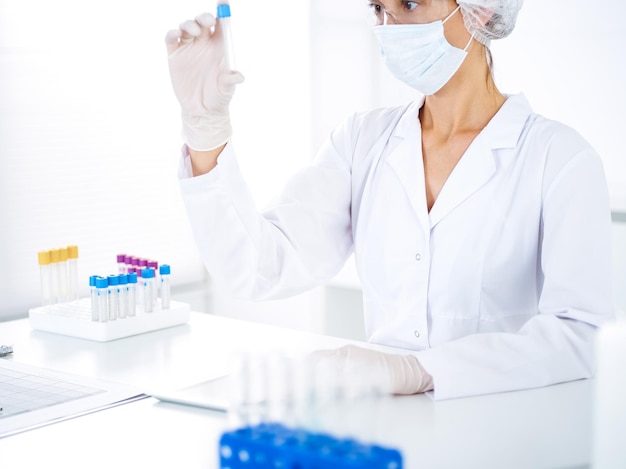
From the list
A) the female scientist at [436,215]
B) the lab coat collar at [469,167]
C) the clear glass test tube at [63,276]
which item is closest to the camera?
the female scientist at [436,215]

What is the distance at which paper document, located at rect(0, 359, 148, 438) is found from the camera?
5.01 feet

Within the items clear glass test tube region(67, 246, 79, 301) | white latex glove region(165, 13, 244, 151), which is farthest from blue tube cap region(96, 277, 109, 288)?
white latex glove region(165, 13, 244, 151)

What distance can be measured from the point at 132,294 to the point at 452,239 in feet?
2.74

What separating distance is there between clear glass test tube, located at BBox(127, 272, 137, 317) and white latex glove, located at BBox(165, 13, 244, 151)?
1.81 feet

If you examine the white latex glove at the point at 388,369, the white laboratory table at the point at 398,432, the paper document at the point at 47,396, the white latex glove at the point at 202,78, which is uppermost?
the white latex glove at the point at 202,78

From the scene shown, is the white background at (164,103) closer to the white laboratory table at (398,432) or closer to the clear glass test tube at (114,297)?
the clear glass test tube at (114,297)

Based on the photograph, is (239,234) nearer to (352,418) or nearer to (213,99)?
(213,99)

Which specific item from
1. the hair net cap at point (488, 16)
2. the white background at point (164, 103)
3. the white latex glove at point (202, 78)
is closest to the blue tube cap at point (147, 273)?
the white latex glove at point (202, 78)

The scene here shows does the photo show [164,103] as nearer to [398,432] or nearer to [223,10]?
[223,10]

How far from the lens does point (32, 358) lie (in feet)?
6.55

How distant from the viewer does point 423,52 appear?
202cm

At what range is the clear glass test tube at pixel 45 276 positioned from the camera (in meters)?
2.34

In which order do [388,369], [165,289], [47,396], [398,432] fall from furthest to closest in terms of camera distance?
[165,289]
[47,396]
[388,369]
[398,432]

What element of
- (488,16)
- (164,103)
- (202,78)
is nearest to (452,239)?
(488,16)
